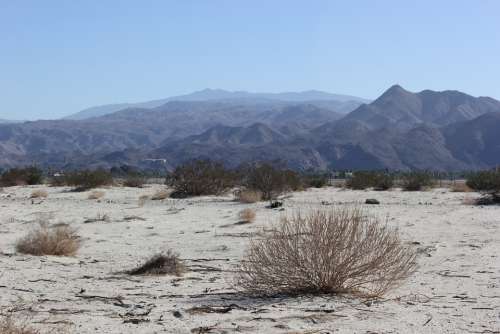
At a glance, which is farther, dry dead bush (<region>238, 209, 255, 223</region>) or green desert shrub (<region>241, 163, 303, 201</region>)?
green desert shrub (<region>241, 163, 303, 201</region>)

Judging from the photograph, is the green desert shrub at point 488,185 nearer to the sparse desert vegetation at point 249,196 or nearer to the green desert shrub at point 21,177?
the sparse desert vegetation at point 249,196

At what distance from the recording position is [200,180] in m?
31.9

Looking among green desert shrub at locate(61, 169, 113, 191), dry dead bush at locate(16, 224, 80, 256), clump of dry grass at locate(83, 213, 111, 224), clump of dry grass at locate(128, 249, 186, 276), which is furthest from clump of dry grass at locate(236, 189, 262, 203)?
clump of dry grass at locate(128, 249, 186, 276)

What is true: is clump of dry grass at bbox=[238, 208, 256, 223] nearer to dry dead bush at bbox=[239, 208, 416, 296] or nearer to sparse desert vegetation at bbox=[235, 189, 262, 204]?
sparse desert vegetation at bbox=[235, 189, 262, 204]

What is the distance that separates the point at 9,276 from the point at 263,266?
377cm

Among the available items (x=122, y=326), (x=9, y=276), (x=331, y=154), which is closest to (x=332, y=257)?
(x=122, y=326)

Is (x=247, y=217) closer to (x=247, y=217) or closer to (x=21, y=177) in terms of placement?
(x=247, y=217)

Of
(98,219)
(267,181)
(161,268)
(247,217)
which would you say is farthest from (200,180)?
(161,268)

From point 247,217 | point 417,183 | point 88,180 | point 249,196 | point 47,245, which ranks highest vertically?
point 88,180

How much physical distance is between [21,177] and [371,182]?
65.1 ft

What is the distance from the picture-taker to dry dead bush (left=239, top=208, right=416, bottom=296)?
340 inches

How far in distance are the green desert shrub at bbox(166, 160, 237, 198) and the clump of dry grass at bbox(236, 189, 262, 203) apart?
322 cm

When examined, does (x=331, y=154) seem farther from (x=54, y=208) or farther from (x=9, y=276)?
(x=9, y=276)

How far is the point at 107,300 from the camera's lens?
8.93 m
